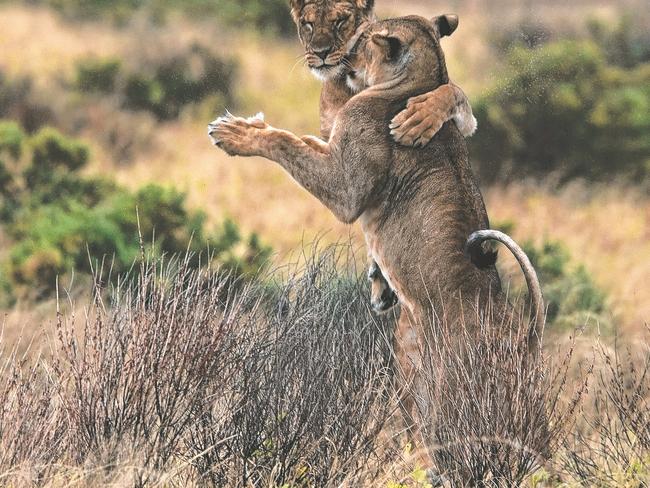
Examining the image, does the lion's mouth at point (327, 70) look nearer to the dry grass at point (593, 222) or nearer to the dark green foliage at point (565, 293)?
the dark green foliage at point (565, 293)

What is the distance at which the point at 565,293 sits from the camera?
42.6ft

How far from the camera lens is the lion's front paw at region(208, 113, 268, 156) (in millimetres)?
6547

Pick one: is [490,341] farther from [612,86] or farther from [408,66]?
[612,86]

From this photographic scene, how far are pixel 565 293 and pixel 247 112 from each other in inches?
685

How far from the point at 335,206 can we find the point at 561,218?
655 inches

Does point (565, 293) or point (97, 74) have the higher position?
point (97, 74)

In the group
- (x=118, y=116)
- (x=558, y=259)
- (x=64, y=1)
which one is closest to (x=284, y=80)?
(x=118, y=116)

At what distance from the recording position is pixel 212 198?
2269cm

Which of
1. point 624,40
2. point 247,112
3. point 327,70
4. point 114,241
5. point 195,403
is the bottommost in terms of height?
point 195,403

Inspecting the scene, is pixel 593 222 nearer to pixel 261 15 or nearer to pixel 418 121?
pixel 261 15

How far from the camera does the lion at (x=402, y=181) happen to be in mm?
6277

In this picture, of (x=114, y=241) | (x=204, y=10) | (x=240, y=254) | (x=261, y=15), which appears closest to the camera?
(x=114, y=241)

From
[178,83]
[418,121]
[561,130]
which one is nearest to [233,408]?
[418,121]

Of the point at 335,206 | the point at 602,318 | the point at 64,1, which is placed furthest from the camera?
the point at 64,1
